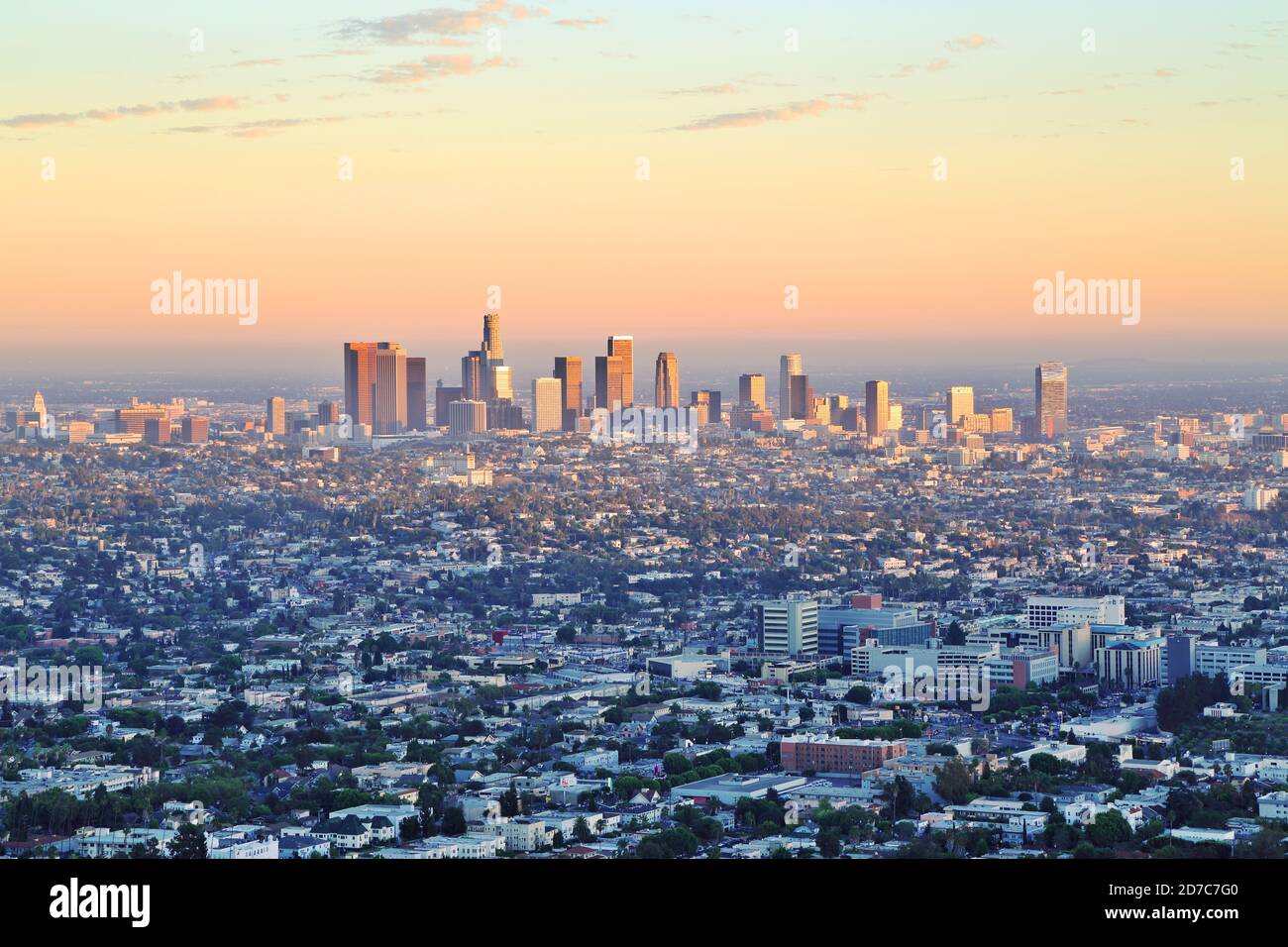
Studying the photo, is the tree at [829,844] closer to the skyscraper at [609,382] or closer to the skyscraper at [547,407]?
the skyscraper at [609,382]

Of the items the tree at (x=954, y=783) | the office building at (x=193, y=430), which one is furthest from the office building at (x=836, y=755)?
the office building at (x=193, y=430)

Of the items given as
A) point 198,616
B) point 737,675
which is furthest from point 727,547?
point 737,675

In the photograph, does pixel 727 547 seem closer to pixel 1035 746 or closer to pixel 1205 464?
pixel 1205 464

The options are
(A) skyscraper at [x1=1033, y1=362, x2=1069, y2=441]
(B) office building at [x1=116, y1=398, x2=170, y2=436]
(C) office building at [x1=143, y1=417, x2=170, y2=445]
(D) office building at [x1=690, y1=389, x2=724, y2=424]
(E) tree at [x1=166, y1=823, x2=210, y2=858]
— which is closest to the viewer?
(E) tree at [x1=166, y1=823, x2=210, y2=858]

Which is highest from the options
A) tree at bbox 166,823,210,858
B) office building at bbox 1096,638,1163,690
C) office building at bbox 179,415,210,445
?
office building at bbox 179,415,210,445

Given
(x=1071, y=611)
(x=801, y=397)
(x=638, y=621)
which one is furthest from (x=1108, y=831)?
(x=801, y=397)

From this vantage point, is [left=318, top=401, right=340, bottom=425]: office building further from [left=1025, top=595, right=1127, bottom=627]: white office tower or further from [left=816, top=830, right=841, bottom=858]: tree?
[left=816, top=830, right=841, bottom=858]: tree

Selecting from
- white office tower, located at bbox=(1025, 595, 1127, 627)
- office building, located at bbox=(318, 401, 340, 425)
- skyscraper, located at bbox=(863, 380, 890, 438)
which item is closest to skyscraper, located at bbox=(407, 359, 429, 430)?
office building, located at bbox=(318, 401, 340, 425)
